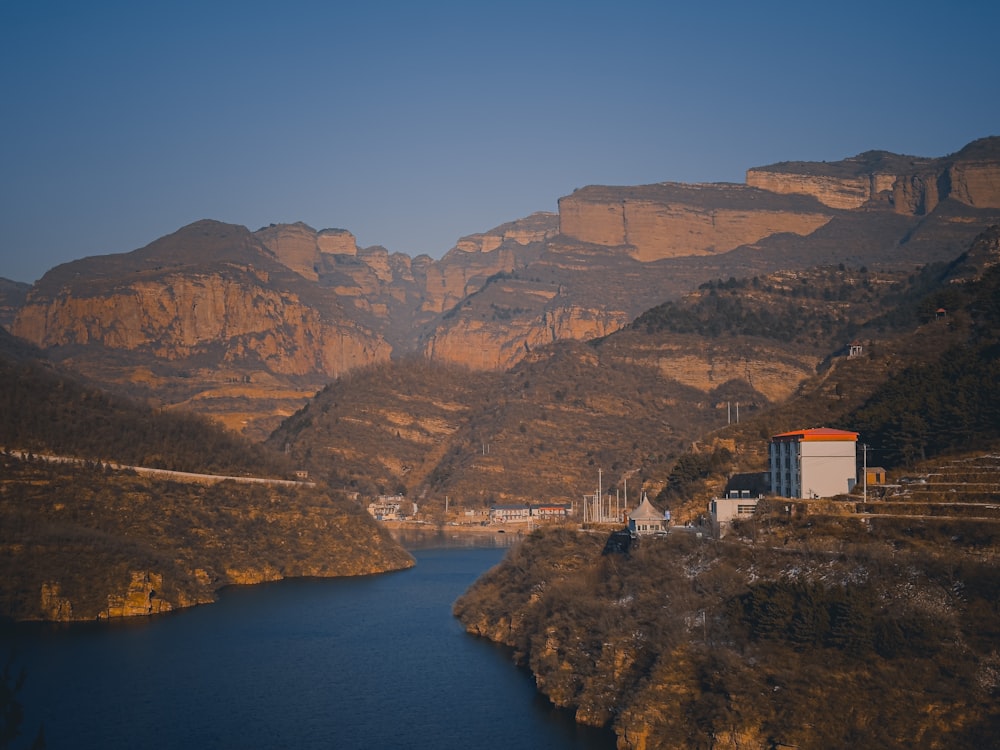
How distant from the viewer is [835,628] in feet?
155

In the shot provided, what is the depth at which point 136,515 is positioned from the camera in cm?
9775

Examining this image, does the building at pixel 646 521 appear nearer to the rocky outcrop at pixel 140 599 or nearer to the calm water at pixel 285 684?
the calm water at pixel 285 684

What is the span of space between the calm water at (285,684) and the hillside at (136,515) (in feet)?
13.5

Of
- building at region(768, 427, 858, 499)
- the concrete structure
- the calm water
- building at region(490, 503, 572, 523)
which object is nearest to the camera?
the calm water

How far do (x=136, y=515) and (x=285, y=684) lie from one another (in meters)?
36.2

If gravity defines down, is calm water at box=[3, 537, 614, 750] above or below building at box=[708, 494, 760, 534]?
below

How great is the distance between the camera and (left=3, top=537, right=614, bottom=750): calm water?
5497 cm

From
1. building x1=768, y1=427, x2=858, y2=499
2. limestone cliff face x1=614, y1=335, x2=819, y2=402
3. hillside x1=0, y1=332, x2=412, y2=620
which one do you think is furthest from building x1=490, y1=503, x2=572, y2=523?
building x1=768, y1=427, x2=858, y2=499

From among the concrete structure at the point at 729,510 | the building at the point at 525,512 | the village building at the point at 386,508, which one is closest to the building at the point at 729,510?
the concrete structure at the point at 729,510

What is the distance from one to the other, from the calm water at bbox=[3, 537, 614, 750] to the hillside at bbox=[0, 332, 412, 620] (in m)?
4.11

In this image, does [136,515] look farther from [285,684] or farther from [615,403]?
[615,403]

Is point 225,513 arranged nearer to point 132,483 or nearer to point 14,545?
point 132,483

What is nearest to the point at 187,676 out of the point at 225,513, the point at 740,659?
the point at 740,659

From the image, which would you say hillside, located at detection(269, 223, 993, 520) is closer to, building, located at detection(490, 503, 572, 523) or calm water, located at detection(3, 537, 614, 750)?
building, located at detection(490, 503, 572, 523)
